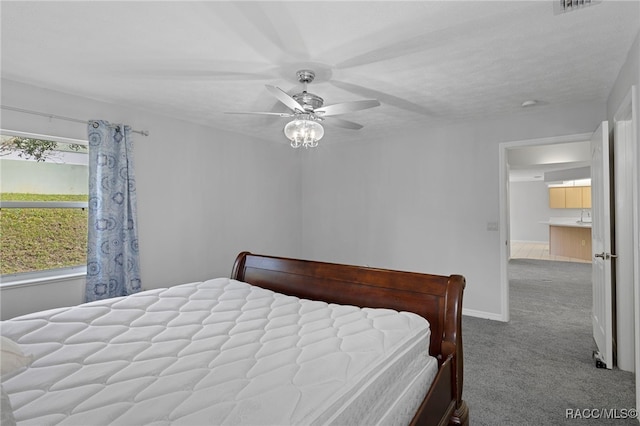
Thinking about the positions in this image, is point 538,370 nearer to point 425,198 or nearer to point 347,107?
point 425,198

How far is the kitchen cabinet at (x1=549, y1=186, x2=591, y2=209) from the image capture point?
941 cm

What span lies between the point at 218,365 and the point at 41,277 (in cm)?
267

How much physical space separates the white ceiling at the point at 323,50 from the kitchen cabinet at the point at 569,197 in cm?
792

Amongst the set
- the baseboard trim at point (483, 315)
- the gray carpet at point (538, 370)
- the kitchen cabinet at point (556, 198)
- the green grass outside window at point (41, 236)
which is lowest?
the gray carpet at point (538, 370)

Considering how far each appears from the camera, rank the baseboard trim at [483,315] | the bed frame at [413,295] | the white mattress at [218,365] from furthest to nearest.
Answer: the baseboard trim at [483,315]
the bed frame at [413,295]
the white mattress at [218,365]

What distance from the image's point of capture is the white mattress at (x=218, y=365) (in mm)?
1001

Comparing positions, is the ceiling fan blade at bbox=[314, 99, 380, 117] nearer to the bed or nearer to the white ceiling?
the white ceiling

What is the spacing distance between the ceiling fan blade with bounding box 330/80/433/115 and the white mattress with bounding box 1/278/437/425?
1869 millimetres

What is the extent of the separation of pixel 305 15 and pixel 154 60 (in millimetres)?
1244

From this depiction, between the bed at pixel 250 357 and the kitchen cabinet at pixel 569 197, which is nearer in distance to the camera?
the bed at pixel 250 357

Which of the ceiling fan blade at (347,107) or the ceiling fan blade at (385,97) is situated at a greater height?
the ceiling fan blade at (385,97)

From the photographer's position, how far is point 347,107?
2375 mm

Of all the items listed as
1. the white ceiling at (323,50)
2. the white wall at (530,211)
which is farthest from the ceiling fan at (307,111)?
the white wall at (530,211)

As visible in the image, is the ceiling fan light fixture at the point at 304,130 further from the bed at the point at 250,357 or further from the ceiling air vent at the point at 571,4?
the ceiling air vent at the point at 571,4
